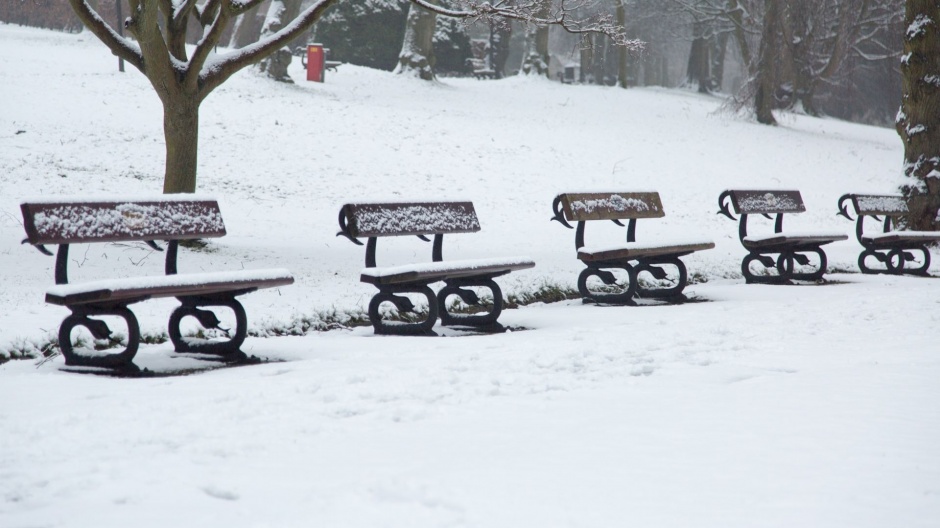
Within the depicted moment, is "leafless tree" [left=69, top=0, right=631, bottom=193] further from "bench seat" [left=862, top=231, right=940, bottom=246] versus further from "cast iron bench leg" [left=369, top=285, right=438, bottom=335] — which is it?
"bench seat" [left=862, top=231, right=940, bottom=246]

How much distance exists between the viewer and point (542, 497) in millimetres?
2977

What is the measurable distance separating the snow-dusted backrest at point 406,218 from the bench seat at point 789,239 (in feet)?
12.2

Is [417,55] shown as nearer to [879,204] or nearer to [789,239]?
[879,204]

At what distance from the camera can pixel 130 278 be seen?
500cm

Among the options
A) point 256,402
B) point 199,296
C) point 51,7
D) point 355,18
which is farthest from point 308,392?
point 51,7

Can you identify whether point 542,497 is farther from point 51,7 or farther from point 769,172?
point 51,7

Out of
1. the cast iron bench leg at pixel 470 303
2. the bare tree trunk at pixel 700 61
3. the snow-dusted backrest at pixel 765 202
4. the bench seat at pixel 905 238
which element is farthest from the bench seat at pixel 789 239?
the bare tree trunk at pixel 700 61

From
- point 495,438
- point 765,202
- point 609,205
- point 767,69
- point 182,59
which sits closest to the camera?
point 495,438

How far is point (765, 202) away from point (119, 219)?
7412mm

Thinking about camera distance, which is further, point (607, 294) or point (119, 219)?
point (607, 294)

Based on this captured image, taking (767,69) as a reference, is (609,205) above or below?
below

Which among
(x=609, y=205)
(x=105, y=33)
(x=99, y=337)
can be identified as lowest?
(x=99, y=337)

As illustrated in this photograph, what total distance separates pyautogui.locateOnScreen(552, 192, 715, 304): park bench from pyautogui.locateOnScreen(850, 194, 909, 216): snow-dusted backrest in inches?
152

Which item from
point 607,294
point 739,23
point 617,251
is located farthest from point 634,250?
point 739,23
